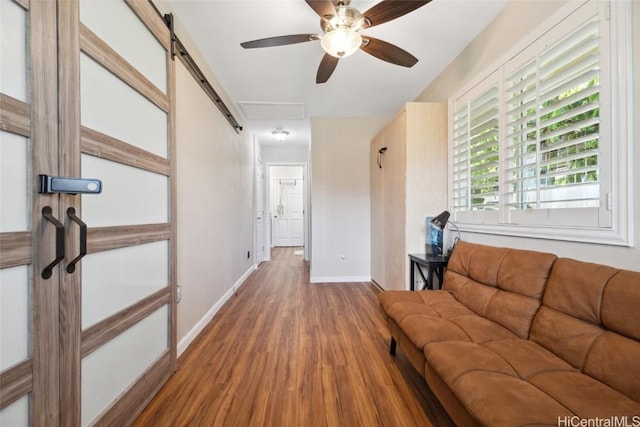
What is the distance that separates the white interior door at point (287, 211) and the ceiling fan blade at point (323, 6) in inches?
250

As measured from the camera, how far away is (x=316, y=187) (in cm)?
393

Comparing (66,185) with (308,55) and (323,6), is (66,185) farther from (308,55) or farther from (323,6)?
(308,55)

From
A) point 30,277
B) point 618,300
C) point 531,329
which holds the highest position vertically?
point 30,277

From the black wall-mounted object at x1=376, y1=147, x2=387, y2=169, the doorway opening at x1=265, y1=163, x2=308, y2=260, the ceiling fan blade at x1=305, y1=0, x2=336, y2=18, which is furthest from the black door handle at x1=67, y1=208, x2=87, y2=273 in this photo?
the doorway opening at x1=265, y1=163, x2=308, y2=260

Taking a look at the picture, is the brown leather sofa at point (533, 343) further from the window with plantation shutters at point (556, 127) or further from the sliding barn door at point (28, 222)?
the sliding barn door at point (28, 222)

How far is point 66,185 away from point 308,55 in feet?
7.19

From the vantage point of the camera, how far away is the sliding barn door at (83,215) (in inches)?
30.7

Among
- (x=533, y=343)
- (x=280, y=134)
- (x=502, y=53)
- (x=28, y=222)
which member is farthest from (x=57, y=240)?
(x=280, y=134)

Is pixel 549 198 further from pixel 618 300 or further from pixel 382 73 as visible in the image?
pixel 382 73

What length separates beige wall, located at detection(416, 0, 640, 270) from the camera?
1085 mm

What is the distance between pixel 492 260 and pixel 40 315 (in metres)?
2.26

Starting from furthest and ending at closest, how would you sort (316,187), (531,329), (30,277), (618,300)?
1. (316,187)
2. (531,329)
3. (618,300)
4. (30,277)

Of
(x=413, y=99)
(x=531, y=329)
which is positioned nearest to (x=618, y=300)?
(x=531, y=329)

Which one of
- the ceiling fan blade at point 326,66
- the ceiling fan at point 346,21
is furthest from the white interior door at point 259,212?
the ceiling fan at point 346,21
